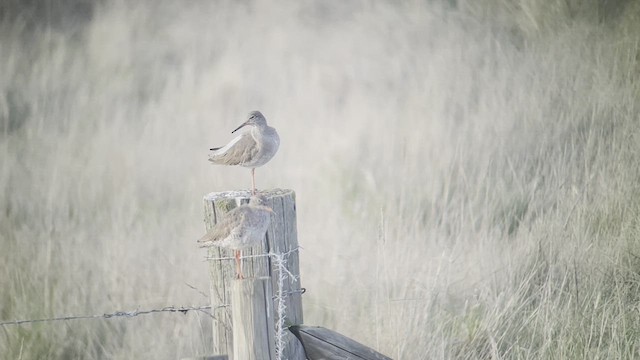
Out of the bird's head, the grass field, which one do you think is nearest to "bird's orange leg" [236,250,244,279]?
the bird's head

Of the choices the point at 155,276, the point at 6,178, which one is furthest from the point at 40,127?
the point at 155,276

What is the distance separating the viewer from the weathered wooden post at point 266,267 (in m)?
2.90

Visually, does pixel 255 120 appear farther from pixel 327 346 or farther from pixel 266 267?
pixel 327 346

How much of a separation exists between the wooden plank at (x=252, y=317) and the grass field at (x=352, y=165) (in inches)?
Result: 73.7

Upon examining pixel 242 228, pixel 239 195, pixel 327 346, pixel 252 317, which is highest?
pixel 239 195

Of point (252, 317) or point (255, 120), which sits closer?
point (252, 317)

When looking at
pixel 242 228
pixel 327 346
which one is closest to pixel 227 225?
pixel 242 228

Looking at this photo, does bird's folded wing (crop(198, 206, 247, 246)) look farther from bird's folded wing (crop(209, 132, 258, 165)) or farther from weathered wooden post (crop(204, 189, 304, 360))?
bird's folded wing (crop(209, 132, 258, 165))

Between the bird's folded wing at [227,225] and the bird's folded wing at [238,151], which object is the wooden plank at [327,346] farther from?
the bird's folded wing at [238,151]

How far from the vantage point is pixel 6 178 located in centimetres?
595

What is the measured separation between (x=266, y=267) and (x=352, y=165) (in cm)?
343

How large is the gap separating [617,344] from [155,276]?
2636 millimetres

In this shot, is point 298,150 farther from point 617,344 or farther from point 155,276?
point 617,344

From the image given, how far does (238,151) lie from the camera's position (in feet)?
12.1
